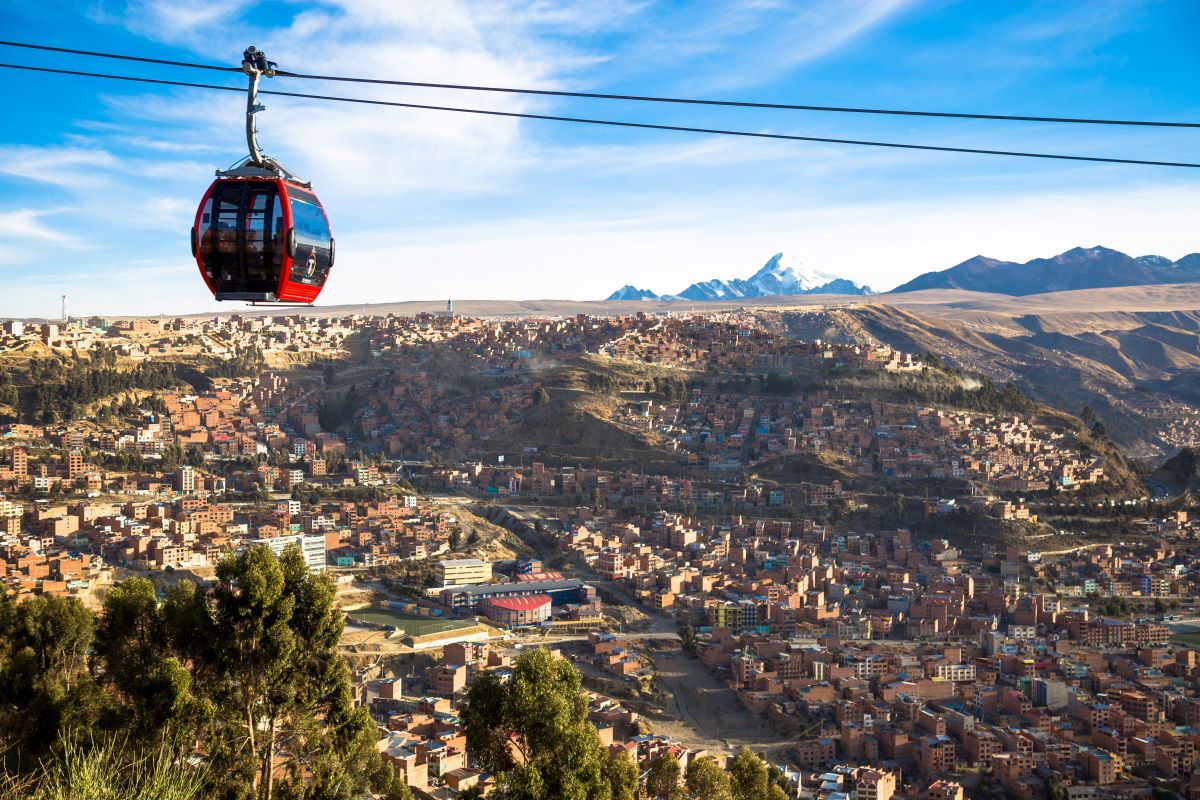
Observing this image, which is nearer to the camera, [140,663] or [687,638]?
[140,663]

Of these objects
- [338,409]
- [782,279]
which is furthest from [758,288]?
[338,409]

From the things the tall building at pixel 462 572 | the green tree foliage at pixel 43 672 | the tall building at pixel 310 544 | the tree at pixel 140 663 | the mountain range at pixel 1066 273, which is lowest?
the tall building at pixel 462 572

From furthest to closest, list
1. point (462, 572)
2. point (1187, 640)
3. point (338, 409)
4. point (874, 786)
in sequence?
point (338, 409), point (462, 572), point (1187, 640), point (874, 786)

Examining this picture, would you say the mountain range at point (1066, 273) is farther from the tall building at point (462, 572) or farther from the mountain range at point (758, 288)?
the tall building at point (462, 572)

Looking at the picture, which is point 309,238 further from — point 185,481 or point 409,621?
point 185,481

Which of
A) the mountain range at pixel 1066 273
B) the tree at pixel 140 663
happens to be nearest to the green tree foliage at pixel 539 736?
the tree at pixel 140 663

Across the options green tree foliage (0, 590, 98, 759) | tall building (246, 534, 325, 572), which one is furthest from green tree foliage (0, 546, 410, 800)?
tall building (246, 534, 325, 572)
